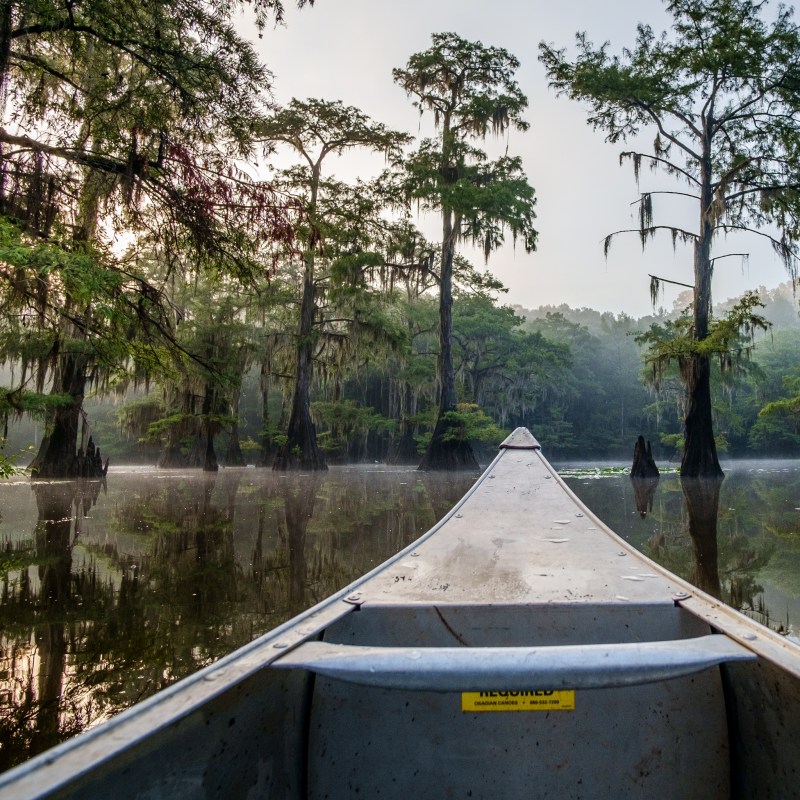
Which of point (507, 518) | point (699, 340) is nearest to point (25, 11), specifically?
point (507, 518)

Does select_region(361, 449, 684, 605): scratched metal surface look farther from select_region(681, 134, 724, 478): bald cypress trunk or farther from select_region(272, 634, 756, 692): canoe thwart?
select_region(681, 134, 724, 478): bald cypress trunk

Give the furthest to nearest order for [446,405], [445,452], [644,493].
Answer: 1. [446,405]
2. [445,452]
3. [644,493]

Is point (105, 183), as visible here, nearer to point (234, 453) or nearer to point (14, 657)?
point (14, 657)

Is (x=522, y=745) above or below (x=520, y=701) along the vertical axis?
below

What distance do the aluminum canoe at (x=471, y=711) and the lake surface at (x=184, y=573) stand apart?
0.92 meters

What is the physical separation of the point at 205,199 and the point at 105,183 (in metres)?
1.14

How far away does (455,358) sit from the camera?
29.9 metres

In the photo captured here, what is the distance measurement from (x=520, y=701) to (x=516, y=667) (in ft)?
0.71

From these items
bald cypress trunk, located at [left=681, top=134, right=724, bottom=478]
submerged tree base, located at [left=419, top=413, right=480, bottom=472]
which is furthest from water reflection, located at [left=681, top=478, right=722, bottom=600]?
submerged tree base, located at [left=419, top=413, right=480, bottom=472]

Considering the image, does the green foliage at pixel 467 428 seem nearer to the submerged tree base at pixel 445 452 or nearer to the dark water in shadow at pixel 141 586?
the submerged tree base at pixel 445 452

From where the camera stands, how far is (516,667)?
1146mm

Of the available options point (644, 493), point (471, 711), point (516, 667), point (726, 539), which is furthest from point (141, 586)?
→ point (644, 493)

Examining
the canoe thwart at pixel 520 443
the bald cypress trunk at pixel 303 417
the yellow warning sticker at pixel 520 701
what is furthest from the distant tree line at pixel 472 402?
the yellow warning sticker at pixel 520 701

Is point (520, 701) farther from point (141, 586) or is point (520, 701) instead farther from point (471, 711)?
point (141, 586)
